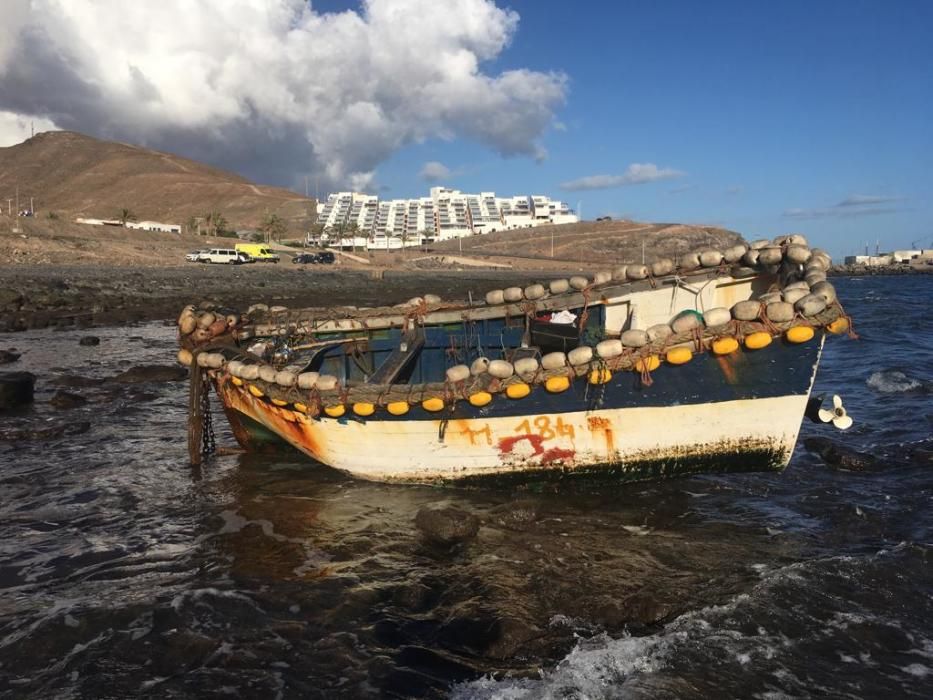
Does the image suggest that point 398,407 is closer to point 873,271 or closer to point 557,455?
point 557,455

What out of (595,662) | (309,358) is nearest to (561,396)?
(595,662)

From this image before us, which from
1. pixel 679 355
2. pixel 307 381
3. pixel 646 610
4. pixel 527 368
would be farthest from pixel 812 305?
pixel 307 381

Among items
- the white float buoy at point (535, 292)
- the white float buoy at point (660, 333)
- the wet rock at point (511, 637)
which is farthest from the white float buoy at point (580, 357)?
the white float buoy at point (535, 292)

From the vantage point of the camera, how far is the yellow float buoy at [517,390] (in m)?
6.59

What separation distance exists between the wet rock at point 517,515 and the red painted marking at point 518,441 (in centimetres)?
58

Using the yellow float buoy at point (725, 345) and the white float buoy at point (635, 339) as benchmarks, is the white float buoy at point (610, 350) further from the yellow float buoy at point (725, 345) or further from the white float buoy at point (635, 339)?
the yellow float buoy at point (725, 345)

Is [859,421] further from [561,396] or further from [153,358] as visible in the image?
[153,358]

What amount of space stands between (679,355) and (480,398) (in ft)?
6.73

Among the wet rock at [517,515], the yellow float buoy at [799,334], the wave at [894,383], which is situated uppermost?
the yellow float buoy at [799,334]

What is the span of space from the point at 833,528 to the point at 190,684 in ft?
20.5

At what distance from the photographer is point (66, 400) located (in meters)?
11.9

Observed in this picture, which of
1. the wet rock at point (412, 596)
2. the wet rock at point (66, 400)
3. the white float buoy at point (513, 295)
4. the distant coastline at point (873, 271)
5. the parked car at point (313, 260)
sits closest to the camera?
the wet rock at point (412, 596)

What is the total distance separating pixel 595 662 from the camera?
4395 millimetres

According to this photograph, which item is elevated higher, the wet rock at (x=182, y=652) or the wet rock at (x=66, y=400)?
the wet rock at (x=66, y=400)
